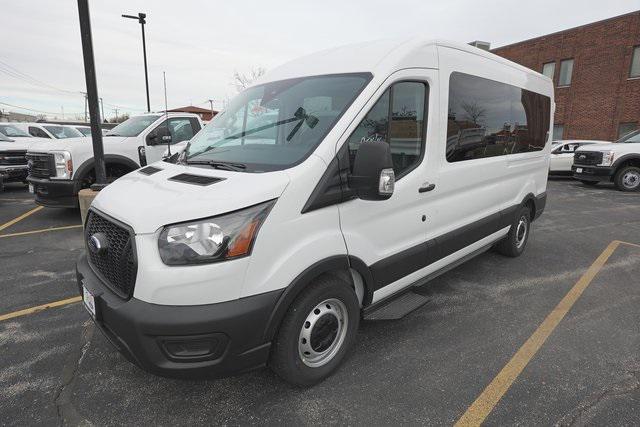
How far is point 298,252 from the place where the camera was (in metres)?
2.32

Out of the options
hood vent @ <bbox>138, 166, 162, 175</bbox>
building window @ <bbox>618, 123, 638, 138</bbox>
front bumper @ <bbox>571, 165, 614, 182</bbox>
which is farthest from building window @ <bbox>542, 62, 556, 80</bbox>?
hood vent @ <bbox>138, 166, 162, 175</bbox>

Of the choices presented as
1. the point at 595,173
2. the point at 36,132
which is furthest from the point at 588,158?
the point at 36,132

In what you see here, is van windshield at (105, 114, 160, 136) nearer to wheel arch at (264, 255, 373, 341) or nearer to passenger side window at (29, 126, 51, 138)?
wheel arch at (264, 255, 373, 341)

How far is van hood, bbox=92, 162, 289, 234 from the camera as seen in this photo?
211 cm

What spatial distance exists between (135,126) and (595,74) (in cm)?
→ 2415

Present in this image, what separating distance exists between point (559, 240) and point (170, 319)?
6.36 meters

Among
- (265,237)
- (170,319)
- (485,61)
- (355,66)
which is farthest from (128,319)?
(485,61)

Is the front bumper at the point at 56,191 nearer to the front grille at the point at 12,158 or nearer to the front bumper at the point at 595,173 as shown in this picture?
the front grille at the point at 12,158

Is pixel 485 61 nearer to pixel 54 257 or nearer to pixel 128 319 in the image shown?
pixel 128 319

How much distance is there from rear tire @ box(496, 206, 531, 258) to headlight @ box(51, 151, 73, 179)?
269 inches

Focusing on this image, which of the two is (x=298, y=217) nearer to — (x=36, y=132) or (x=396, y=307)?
(x=396, y=307)

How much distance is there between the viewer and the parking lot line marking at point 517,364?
246 centimetres

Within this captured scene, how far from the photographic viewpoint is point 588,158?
42.4ft

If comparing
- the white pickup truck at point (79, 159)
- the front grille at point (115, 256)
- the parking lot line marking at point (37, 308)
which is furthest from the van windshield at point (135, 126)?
the front grille at point (115, 256)
